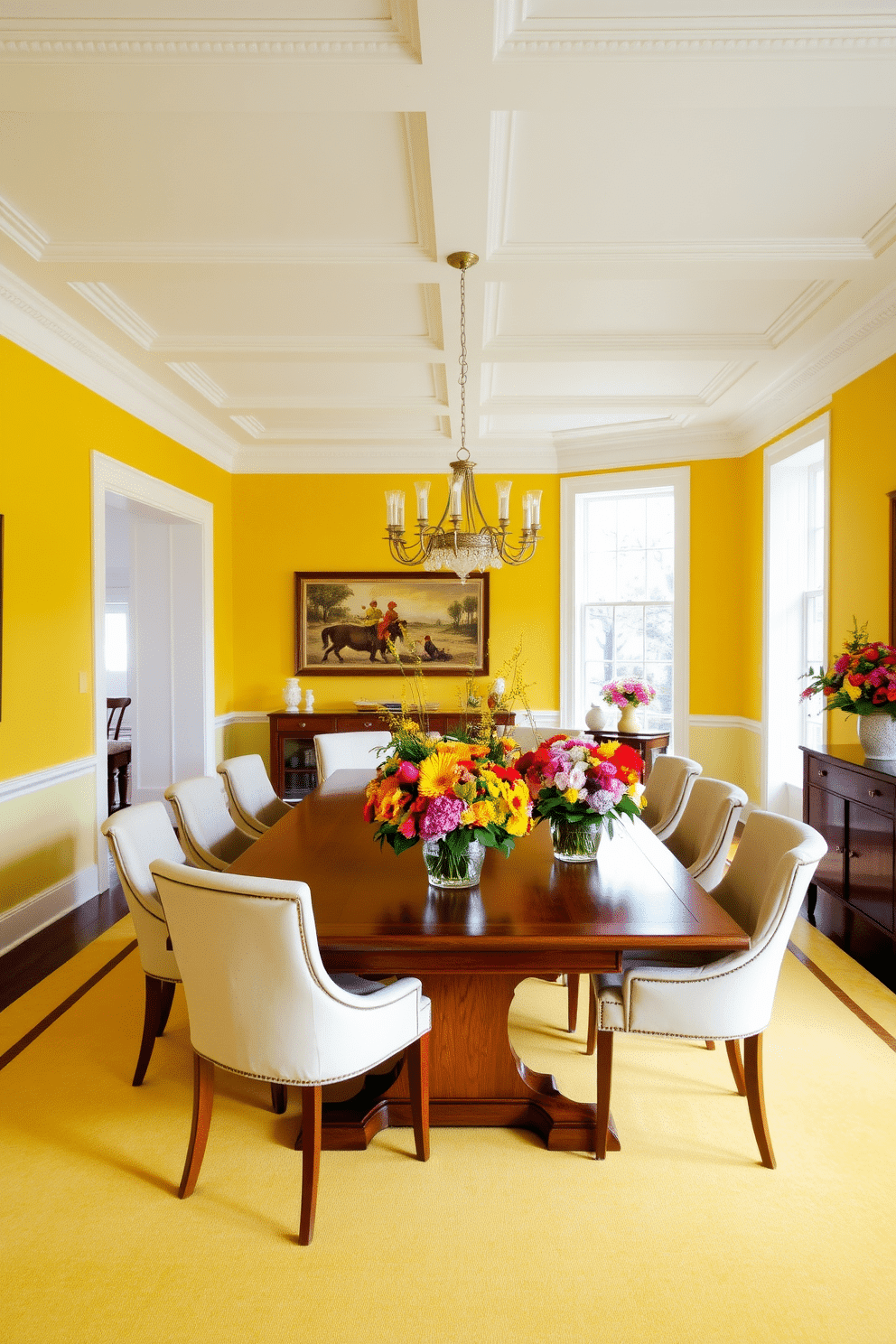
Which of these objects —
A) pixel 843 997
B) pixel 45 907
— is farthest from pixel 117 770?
pixel 843 997

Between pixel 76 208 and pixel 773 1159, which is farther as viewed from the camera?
pixel 76 208

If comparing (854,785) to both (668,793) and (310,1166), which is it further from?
(310,1166)

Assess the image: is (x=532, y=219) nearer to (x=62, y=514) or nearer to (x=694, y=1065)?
(x=62, y=514)

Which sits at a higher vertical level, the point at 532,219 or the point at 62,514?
the point at 532,219

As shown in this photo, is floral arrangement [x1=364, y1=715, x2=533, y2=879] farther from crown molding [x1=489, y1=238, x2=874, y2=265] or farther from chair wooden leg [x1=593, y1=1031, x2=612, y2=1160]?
crown molding [x1=489, y1=238, x2=874, y2=265]

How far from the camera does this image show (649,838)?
10.1 ft

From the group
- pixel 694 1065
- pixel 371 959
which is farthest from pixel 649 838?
pixel 371 959

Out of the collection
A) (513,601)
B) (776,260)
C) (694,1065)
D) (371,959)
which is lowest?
(694,1065)

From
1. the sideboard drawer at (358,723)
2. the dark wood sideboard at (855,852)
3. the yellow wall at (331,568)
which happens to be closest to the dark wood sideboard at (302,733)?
the sideboard drawer at (358,723)

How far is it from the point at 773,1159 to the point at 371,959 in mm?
1253

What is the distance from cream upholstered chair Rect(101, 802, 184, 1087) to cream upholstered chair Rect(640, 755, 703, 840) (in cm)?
195

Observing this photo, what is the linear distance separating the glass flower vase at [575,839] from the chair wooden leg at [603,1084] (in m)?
0.59

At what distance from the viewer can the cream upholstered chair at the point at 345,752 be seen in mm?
4949

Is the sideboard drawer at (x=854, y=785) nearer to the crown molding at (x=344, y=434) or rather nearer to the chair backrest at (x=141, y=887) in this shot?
the chair backrest at (x=141, y=887)
